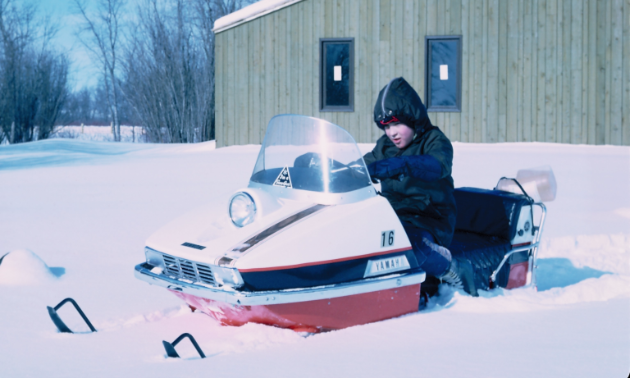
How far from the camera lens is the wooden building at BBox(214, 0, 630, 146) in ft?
44.9

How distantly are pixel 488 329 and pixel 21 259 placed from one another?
3.23 meters

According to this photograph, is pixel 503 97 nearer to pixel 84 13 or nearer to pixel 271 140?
pixel 271 140

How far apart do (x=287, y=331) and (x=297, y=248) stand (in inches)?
18.7

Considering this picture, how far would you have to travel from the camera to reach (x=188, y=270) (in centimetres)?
339

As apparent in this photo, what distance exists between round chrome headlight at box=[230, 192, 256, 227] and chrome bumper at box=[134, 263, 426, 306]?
384 mm

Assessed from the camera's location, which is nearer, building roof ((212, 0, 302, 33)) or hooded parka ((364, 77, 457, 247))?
hooded parka ((364, 77, 457, 247))

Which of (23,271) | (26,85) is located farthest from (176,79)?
(23,271)

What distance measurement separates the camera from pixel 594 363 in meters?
3.08

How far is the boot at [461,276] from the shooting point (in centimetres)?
406

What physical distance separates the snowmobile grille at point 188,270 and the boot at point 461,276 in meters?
1.46

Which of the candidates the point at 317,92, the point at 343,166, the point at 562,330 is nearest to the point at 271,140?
the point at 343,166

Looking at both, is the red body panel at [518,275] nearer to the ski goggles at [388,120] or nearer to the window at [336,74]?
the ski goggles at [388,120]

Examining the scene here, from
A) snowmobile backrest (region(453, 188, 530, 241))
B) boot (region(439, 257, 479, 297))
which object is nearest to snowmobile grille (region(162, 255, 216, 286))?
boot (region(439, 257, 479, 297))

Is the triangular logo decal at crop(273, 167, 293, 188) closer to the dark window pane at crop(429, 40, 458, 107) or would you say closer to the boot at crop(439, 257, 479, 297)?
the boot at crop(439, 257, 479, 297)
